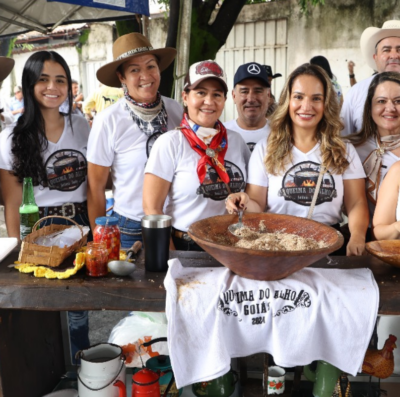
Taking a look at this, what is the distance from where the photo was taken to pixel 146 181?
253cm

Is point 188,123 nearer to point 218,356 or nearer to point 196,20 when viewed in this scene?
point 218,356

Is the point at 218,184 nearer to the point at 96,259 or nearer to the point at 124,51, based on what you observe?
the point at 96,259

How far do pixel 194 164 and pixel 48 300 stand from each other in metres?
1.13

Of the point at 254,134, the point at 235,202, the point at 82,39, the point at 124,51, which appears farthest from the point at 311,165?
the point at 82,39

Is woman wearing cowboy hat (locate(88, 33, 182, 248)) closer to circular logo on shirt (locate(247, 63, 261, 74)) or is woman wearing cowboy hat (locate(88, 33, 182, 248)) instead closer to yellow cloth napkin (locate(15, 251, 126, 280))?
circular logo on shirt (locate(247, 63, 261, 74))

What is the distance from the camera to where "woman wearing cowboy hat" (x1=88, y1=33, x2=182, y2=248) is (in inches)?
112

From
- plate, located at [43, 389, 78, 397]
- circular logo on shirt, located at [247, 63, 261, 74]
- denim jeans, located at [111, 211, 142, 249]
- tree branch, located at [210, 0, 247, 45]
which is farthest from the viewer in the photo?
tree branch, located at [210, 0, 247, 45]

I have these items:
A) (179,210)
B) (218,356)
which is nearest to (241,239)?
(218,356)

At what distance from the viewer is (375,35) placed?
3721 millimetres

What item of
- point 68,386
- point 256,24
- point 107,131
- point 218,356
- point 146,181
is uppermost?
point 256,24

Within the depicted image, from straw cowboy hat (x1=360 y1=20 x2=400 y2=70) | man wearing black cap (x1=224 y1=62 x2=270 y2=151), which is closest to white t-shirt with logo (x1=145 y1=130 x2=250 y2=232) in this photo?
man wearing black cap (x1=224 y1=62 x2=270 y2=151)

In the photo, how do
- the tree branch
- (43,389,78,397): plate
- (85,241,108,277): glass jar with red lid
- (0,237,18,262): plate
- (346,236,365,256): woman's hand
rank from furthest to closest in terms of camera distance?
the tree branch
(346,236,365,256): woman's hand
(43,389,78,397): plate
(0,237,18,262): plate
(85,241,108,277): glass jar with red lid

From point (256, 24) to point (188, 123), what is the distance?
734cm

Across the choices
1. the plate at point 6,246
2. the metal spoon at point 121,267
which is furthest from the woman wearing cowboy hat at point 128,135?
the metal spoon at point 121,267
